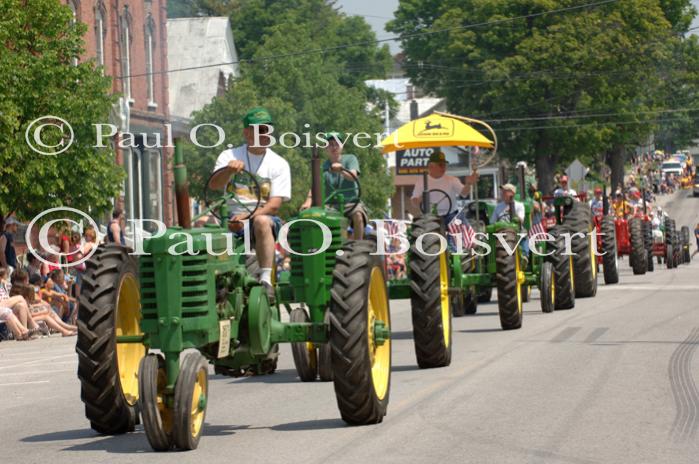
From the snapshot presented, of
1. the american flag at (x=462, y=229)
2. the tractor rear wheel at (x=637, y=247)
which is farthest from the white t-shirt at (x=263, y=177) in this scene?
the tractor rear wheel at (x=637, y=247)

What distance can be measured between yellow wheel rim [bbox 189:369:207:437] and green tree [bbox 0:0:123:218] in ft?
56.1

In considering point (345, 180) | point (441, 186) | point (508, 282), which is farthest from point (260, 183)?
point (508, 282)

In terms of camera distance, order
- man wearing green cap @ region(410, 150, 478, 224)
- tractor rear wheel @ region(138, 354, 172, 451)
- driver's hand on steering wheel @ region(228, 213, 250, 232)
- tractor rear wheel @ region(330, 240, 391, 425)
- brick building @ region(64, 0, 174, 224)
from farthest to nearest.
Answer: brick building @ region(64, 0, 174, 224) < man wearing green cap @ region(410, 150, 478, 224) < driver's hand on steering wheel @ region(228, 213, 250, 232) < tractor rear wheel @ region(330, 240, 391, 425) < tractor rear wheel @ region(138, 354, 172, 451)

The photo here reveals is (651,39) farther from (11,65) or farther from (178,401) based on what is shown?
(178,401)

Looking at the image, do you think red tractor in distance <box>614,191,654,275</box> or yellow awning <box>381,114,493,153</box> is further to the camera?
red tractor in distance <box>614,191,654,275</box>

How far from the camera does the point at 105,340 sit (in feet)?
31.4

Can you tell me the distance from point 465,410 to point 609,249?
18708 millimetres

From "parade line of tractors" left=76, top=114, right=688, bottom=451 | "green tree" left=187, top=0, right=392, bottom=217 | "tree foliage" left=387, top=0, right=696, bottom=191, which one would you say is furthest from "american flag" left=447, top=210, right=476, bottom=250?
"tree foliage" left=387, top=0, right=696, bottom=191

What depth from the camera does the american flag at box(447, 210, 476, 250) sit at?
1741 cm

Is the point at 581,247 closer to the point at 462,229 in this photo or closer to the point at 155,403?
the point at 462,229

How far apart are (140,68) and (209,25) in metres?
18.9

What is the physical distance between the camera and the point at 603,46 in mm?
67688

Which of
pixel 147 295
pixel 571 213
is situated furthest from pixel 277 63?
pixel 147 295

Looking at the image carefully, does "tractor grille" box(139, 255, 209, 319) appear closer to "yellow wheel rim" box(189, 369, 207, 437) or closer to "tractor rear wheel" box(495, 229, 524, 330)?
"yellow wheel rim" box(189, 369, 207, 437)
